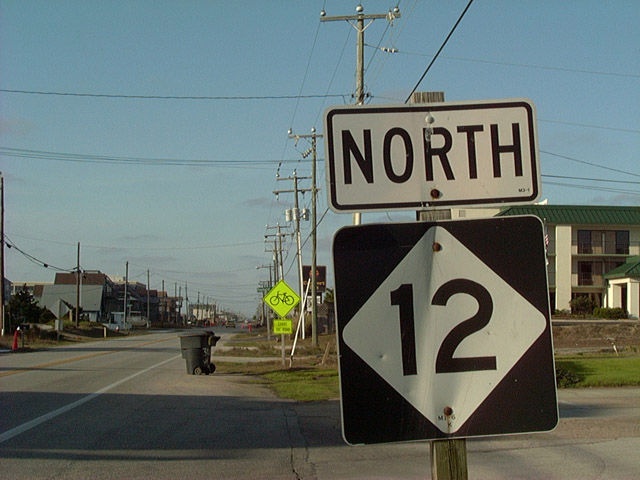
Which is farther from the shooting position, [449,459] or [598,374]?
[598,374]

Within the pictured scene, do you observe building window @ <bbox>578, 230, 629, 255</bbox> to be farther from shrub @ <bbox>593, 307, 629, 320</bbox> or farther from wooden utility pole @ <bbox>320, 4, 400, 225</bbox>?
wooden utility pole @ <bbox>320, 4, 400, 225</bbox>

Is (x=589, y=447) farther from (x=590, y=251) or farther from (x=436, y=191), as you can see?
(x=590, y=251)

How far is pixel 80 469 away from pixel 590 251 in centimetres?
5796

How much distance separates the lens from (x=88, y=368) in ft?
87.8

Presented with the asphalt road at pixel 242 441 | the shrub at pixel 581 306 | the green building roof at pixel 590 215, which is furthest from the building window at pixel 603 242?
the asphalt road at pixel 242 441

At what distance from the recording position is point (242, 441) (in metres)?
11.5

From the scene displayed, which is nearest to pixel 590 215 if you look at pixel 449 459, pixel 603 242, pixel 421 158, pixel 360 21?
pixel 603 242

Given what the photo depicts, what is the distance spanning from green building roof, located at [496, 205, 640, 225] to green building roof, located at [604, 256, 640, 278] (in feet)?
12.5

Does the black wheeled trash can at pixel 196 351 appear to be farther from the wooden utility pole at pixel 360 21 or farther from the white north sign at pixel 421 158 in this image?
the white north sign at pixel 421 158

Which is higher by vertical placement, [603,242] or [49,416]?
[603,242]

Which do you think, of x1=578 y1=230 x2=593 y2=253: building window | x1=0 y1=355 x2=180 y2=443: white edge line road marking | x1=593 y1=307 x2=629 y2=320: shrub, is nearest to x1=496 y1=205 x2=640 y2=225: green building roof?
x1=578 y1=230 x2=593 y2=253: building window

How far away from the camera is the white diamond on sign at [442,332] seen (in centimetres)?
279

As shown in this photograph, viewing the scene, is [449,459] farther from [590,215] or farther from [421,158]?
[590,215]

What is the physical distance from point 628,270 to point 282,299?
37513 millimetres
